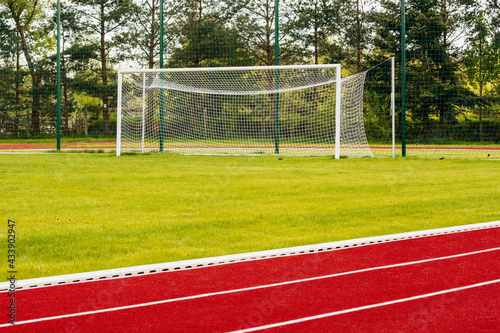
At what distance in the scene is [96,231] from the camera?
5516 millimetres

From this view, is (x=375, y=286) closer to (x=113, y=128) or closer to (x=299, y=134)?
(x=299, y=134)

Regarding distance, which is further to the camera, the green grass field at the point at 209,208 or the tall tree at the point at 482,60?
the tall tree at the point at 482,60

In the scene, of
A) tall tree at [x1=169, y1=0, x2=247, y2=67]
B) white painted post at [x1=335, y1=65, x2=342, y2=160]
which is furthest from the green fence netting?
white painted post at [x1=335, y1=65, x2=342, y2=160]

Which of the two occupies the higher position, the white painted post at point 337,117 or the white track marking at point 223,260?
the white painted post at point 337,117

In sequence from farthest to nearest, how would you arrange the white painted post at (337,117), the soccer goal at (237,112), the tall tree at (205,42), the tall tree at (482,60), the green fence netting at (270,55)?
1. the tall tree at (482,60)
2. the green fence netting at (270,55)
3. the tall tree at (205,42)
4. the soccer goal at (237,112)
5. the white painted post at (337,117)

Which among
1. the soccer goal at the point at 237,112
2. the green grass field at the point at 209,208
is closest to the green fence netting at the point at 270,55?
the soccer goal at the point at 237,112

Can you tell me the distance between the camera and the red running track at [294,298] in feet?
10.2

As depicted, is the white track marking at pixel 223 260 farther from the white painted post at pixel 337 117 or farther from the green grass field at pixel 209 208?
the white painted post at pixel 337 117

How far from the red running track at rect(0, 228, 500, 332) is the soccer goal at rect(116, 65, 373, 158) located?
→ 1260 cm

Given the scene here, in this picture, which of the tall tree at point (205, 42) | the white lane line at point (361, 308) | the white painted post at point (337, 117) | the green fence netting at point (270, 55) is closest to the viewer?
the white lane line at point (361, 308)

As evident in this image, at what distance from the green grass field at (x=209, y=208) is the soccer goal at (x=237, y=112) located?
609cm

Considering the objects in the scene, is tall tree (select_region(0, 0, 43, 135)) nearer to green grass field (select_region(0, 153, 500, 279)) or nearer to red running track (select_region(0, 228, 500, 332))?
green grass field (select_region(0, 153, 500, 279))

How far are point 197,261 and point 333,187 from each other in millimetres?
4578

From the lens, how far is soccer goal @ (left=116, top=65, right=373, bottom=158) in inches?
682
